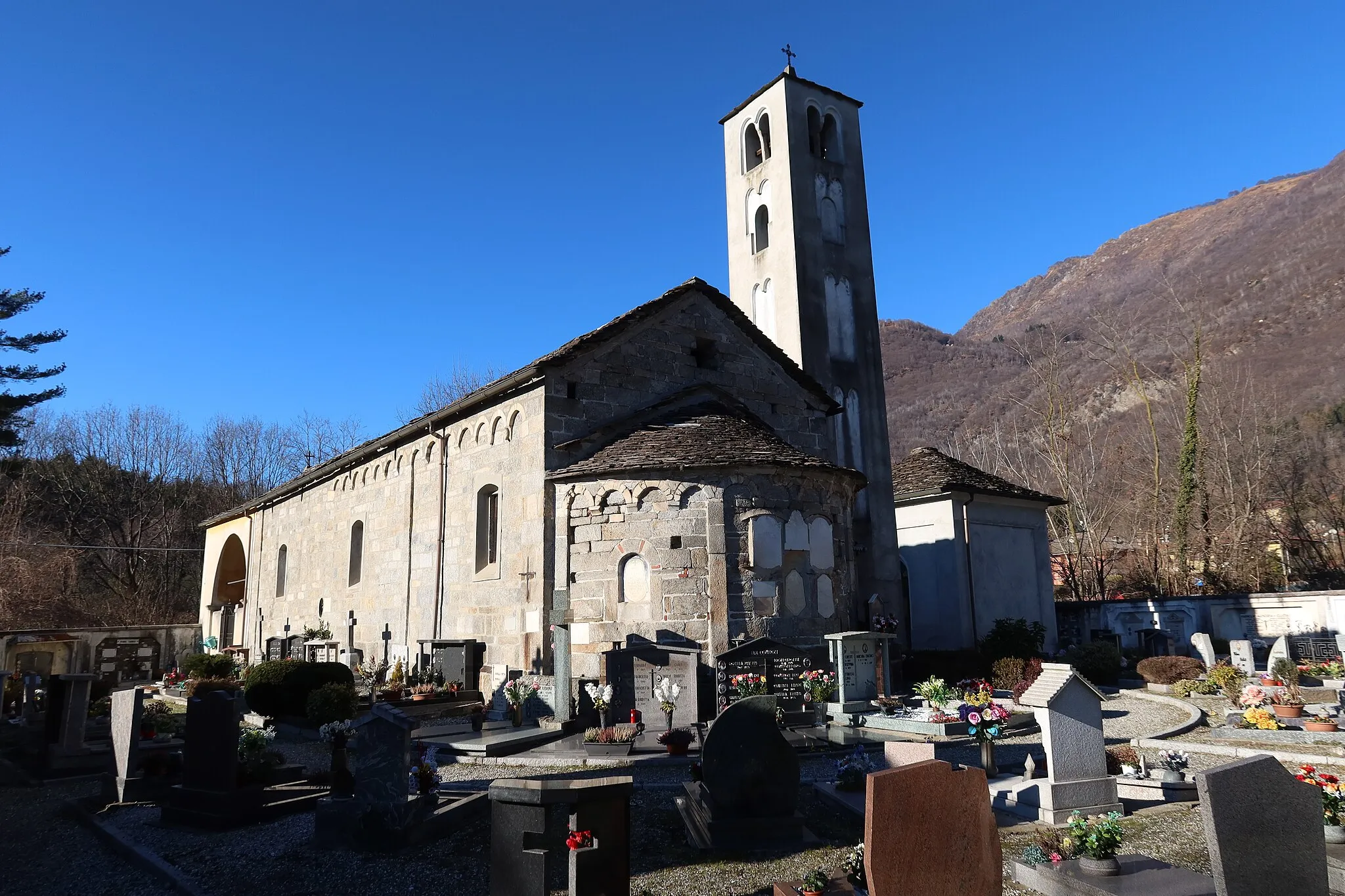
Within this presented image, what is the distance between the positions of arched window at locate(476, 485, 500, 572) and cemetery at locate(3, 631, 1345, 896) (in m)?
3.14

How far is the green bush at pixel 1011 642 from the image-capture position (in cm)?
2194

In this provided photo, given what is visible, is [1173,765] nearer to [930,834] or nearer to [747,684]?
[930,834]

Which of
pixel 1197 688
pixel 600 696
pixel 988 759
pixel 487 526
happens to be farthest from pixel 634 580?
pixel 1197 688

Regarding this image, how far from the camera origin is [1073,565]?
119ft

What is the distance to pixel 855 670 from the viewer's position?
15.1 metres

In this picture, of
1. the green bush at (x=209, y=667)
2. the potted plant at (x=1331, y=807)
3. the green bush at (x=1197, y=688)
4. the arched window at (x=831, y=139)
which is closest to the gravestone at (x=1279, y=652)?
the green bush at (x=1197, y=688)

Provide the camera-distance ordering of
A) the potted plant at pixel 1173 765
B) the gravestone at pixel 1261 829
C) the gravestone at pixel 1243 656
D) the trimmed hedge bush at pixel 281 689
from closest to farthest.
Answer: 1. the gravestone at pixel 1261 829
2. the potted plant at pixel 1173 765
3. the trimmed hedge bush at pixel 281 689
4. the gravestone at pixel 1243 656

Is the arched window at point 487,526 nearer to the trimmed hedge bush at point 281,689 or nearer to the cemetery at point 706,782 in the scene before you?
the cemetery at point 706,782

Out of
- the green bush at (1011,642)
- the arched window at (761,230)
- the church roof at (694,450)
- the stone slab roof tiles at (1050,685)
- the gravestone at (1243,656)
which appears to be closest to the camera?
the stone slab roof tiles at (1050,685)

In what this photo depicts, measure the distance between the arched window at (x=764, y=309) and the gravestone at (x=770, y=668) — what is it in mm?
11474

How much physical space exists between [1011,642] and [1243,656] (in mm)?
5017

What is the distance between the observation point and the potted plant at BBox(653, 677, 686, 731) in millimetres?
13742

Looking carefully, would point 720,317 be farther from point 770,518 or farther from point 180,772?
point 180,772

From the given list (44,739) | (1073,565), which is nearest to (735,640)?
(44,739)
